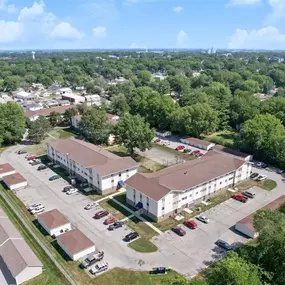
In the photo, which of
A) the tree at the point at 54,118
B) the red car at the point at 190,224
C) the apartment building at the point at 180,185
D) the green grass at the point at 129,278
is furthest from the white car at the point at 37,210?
the tree at the point at 54,118

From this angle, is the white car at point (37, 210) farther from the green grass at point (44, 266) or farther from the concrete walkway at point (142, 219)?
A: the concrete walkway at point (142, 219)

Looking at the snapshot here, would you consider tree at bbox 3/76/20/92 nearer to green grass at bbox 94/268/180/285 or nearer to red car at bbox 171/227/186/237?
red car at bbox 171/227/186/237

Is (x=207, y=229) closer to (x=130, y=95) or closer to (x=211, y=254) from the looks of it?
(x=211, y=254)

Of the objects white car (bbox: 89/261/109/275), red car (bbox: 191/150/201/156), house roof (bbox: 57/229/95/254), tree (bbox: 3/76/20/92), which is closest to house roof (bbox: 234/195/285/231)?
white car (bbox: 89/261/109/275)

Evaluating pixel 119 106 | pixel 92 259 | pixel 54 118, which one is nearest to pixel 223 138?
pixel 119 106

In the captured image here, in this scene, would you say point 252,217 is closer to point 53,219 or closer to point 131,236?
point 131,236
